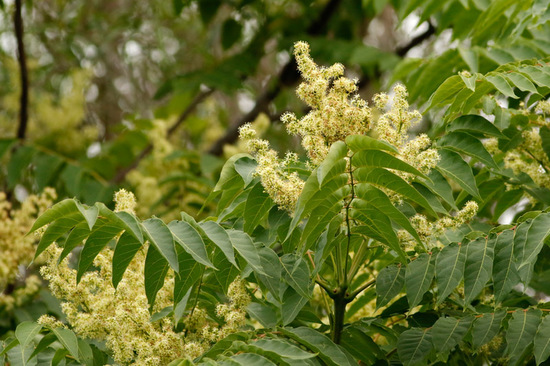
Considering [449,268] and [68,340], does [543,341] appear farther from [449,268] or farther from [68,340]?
[68,340]

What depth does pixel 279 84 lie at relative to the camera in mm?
5695

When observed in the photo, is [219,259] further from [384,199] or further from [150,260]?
[384,199]

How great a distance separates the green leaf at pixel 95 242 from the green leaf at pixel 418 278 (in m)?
0.81

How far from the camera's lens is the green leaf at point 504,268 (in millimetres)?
1902

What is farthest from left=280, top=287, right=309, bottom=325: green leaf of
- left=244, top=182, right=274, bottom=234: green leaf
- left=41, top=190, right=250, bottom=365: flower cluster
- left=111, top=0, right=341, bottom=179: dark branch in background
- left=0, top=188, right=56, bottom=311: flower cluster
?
left=111, top=0, right=341, bottom=179: dark branch in background

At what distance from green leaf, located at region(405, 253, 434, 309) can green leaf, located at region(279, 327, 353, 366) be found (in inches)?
9.8

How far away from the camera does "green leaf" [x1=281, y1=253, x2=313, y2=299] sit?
75.1 inches

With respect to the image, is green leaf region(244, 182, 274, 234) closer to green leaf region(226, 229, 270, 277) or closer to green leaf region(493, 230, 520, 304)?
green leaf region(226, 229, 270, 277)

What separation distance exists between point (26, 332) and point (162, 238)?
49 centimetres

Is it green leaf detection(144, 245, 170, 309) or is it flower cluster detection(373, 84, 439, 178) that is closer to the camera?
green leaf detection(144, 245, 170, 309)

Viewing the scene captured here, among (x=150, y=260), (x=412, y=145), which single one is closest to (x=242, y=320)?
(x=150, y=260)

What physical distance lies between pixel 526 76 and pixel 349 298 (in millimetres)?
949

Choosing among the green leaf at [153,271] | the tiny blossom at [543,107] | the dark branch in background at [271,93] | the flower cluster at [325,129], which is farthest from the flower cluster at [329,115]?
the dark branch in background at [271,93]

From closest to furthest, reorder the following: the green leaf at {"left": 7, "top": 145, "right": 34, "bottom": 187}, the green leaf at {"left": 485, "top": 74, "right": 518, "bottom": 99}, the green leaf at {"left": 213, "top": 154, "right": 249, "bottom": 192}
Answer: the green leaf at {"left": 213, "top": 154, "right": 249, "bottom": 192}, the green leaf at {"left": 485, "top": 74, "right": 518, "bottom": 99}, the green leaf at {"left": 7, "top": 145, "right": 34, "bottom": 187}
